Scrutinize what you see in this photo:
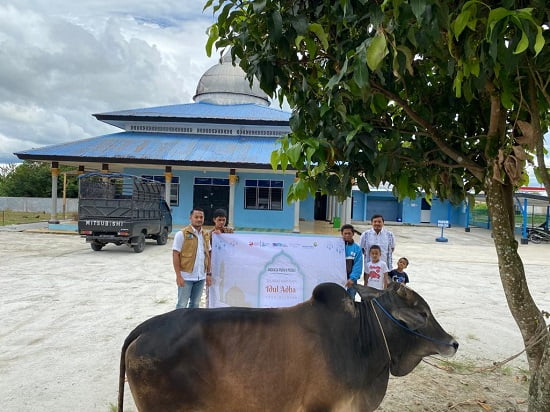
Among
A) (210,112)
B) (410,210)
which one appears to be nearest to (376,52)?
(210,112)

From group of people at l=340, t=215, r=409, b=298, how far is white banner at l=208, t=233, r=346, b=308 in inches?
8.7

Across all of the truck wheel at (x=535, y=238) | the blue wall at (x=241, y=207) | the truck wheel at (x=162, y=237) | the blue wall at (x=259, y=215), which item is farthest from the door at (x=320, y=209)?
the truck wheel at (x=162, y=237)

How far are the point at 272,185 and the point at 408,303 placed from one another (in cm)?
2037

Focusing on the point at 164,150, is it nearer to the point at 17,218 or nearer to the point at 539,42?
the point at 17,218

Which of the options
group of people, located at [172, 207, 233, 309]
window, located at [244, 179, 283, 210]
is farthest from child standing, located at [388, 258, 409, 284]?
Answer: window, located at [244, 179, 283, 210]

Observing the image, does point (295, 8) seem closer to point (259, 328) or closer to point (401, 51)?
point (401, 51)

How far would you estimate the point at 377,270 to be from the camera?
18.9 ft

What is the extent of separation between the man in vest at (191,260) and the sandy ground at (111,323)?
1.16 metres

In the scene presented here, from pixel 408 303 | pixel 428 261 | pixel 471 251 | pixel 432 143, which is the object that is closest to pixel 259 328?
pixel 408 303

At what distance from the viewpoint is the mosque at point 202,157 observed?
20391 millimetres

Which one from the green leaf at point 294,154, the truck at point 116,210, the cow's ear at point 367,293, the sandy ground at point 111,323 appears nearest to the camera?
the green leaf at point 294,154

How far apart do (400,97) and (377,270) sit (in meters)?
2.86

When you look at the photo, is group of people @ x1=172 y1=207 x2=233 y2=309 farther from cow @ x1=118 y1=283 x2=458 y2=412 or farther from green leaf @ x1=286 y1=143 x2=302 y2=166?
green leaf @ x1=286 y1=143 x2=302 y2=166

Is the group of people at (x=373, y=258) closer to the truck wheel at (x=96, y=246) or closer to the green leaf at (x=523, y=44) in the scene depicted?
the green leaf at (x=523, y=44)
